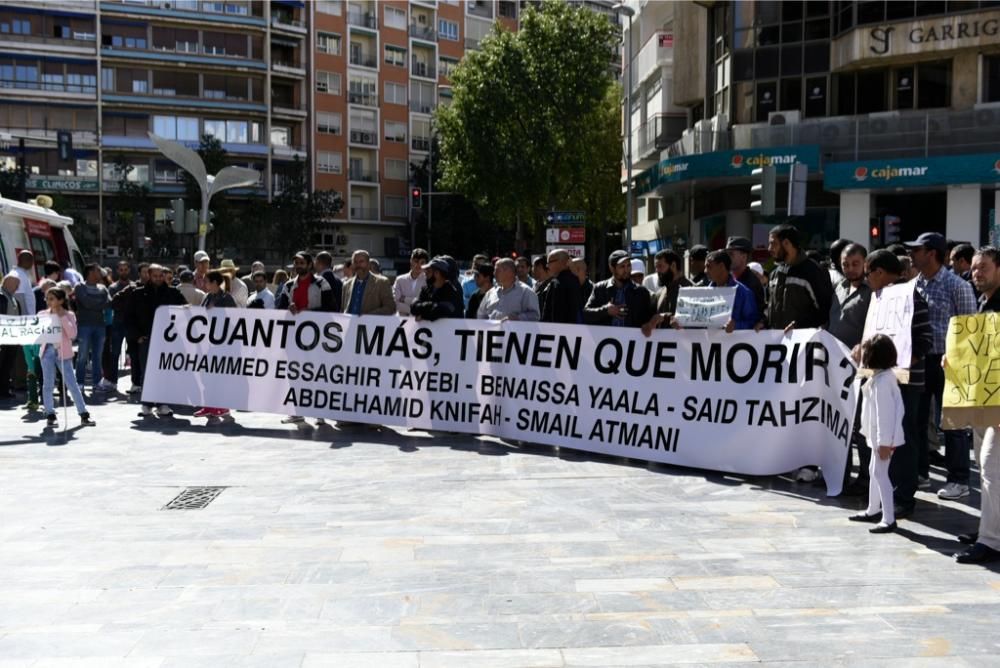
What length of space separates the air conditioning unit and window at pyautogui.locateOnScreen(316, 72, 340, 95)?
4776 cm

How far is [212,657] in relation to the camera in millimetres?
4777

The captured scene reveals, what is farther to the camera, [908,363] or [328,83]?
[328,83]

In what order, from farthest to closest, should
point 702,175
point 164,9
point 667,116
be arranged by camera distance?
point 164,9
point 667,116
point 702,175

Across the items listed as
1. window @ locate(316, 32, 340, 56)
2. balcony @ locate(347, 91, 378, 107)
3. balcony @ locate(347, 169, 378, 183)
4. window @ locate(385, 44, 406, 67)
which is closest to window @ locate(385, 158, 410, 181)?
balcony @ locate(347, 169, 378, 183)

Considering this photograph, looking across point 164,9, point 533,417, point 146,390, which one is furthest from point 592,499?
point 164,9

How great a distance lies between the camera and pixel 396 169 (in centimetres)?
8206

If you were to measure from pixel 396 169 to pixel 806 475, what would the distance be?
2950 inches

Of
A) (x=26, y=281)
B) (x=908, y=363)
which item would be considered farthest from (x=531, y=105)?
(x=908, y=363)

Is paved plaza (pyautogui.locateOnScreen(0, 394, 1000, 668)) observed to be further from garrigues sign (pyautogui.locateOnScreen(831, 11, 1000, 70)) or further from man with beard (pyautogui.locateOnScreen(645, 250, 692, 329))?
garrigues sign (pyautogui.locateOnScreen(831, 11, 1000, 70))

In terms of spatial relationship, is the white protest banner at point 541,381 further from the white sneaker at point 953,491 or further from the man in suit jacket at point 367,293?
the white sneaker at point 953,491

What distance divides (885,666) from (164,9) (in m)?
72.0

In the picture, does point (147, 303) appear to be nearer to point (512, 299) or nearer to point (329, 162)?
point (512, 299)

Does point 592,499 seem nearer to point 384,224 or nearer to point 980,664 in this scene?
point 980,664

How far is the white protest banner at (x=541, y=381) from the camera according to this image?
29.7 ft
